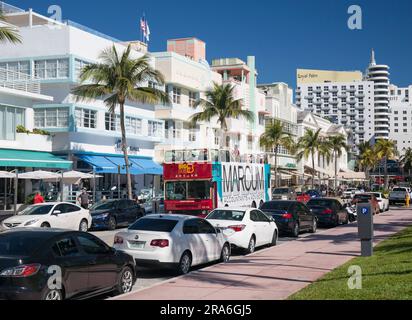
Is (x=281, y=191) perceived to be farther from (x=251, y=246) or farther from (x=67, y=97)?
(x=251, y=246)

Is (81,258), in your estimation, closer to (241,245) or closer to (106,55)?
(241,245)

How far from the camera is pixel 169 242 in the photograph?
13.6 metres

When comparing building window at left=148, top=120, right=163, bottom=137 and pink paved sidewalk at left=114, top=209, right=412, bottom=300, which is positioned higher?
building window at left=148, top=120, right=163, bottom=137

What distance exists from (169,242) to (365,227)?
5.29m

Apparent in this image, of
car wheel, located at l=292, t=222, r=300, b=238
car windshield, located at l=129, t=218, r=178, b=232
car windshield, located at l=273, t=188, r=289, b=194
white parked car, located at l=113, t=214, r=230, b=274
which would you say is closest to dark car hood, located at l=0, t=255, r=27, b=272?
white parked car, located at l=113, t=214, r=230, b=274

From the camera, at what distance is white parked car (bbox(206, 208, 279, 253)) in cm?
1786

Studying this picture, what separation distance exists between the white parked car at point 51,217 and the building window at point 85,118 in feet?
48.5

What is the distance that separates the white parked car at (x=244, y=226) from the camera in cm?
1786

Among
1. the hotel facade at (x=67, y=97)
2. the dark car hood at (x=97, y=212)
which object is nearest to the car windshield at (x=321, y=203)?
the dark car hood at (x=97, y=212)

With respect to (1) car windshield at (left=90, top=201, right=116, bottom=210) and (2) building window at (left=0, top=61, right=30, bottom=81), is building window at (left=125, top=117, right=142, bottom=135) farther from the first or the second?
(1) car windshield at (left=90, top=201, right=116, bottom=210)

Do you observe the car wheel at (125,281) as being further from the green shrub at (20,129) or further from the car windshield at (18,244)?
the green shrub at (20,129)

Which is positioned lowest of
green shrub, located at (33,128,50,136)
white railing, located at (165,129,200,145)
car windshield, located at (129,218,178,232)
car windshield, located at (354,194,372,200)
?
car windshield, located at (354,194,372,200)

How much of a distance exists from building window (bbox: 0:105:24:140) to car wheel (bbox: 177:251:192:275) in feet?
78.1
